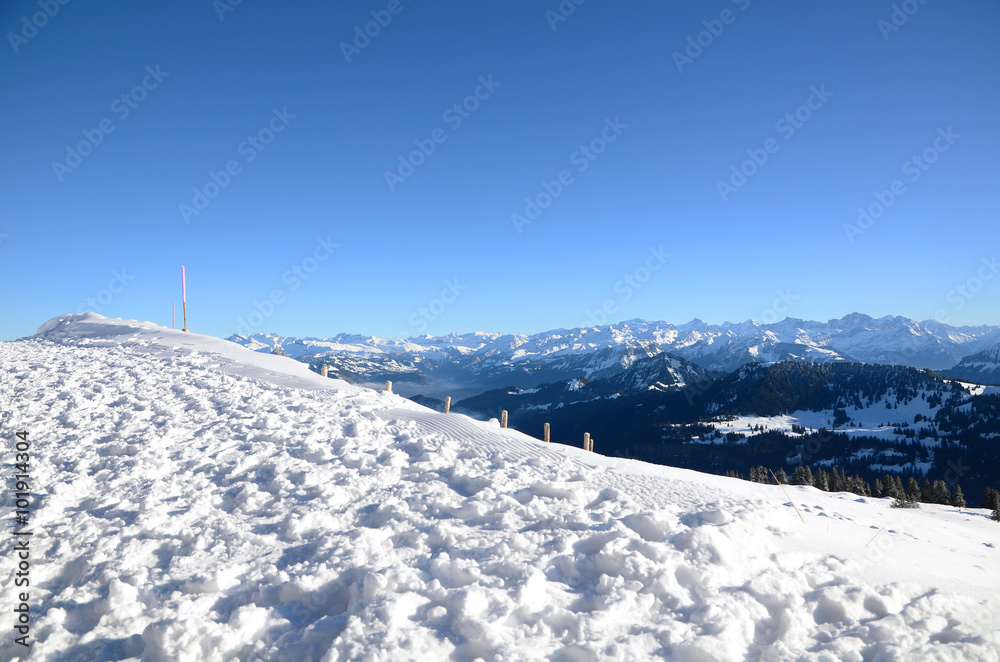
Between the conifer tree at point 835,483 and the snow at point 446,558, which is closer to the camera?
the snow at point 446,558

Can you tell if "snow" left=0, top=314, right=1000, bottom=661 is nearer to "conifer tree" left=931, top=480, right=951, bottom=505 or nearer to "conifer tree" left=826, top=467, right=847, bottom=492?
"conifer tree" left=931, top=480, right=951, bottom=505

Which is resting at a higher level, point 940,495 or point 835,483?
point 940,495

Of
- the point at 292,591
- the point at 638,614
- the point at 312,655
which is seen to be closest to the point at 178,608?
the point at 292,591

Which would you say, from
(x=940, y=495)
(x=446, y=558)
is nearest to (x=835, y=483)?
(x=940, y=495)

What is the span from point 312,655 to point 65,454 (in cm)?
1043

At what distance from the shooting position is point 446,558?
7199 mm

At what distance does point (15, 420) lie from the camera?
1375 centimetres

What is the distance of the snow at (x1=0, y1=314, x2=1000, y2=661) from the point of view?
5793 millimetres

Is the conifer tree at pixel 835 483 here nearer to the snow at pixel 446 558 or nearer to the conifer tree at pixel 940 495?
the conifer tree at pixel 940 495

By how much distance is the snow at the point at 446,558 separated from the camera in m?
5.79

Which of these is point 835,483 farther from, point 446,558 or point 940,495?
point 446,558

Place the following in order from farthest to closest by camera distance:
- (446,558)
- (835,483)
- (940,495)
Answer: (835,483) < (940,495) < (446,558)

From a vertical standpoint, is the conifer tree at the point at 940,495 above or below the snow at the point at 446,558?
below

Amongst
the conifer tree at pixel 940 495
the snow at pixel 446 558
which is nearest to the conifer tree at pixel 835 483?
the conifer tree at pixel 940 495
